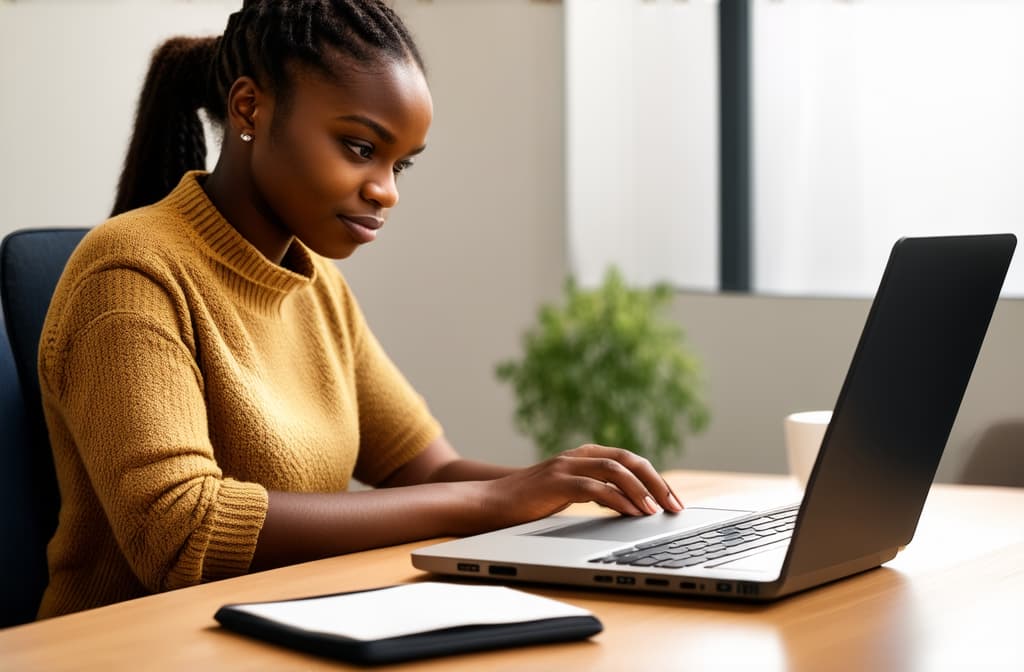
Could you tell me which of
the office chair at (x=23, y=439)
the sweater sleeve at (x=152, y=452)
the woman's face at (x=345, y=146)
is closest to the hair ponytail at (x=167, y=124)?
the office chair at (x=23, y=439)

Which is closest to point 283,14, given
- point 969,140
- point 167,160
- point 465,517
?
point 167,160

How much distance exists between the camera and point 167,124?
66.3 inches

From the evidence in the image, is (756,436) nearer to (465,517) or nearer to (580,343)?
(580,343)

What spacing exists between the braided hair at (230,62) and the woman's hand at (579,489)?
455 mm

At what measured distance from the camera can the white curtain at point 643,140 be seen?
12.1 feet

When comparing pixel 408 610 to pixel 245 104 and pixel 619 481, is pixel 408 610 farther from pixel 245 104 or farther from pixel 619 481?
pixel 245 104

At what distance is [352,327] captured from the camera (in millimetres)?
1741

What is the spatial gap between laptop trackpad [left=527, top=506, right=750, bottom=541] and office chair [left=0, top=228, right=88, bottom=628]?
2.01ft

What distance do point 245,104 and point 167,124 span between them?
0.26 metres

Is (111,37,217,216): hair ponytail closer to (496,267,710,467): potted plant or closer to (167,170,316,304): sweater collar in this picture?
(167,170,316,304): sweater collar

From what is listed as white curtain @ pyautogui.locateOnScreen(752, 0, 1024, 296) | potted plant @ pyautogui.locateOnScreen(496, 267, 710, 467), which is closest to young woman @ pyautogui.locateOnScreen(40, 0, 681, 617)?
potted plant @ pyautogui.locateOnScreen(496, 267, 710, 467)

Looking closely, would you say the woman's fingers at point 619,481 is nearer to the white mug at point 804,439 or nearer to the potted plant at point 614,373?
the white mug at point 804,439

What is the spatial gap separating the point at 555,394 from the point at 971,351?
2.27m

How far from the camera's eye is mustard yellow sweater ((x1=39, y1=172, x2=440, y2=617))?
4.01 ft
